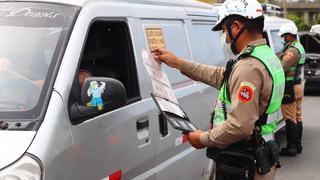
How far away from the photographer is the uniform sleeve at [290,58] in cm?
766

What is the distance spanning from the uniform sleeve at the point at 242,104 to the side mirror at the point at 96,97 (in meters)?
0.61

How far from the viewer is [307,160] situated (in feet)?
24.6

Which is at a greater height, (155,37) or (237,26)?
(237,26)

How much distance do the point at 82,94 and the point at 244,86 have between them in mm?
887

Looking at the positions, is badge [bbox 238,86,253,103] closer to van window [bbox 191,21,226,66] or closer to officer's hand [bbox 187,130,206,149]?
officer's hand [bbox 187,130,206,149]

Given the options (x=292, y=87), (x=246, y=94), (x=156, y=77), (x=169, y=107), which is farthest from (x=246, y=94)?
(x=292, y=87)

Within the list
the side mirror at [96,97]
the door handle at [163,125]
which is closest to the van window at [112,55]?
the door handle at [163,125]

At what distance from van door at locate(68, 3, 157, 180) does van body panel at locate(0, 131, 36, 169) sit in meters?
0.31

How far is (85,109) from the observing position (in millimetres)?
2812

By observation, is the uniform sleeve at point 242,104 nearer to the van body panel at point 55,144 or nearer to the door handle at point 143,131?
the door handle at point 143,131

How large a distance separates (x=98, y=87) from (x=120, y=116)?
505 mm

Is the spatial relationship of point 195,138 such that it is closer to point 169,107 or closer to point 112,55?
point 169,107

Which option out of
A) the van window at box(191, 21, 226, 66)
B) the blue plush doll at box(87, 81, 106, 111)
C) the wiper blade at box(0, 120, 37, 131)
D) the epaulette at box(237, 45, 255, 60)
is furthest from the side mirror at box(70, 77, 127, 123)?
the van window at box(191, 21, 226, 66)

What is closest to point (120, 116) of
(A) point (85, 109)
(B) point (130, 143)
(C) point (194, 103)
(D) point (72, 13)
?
(B) point (130, 143)
